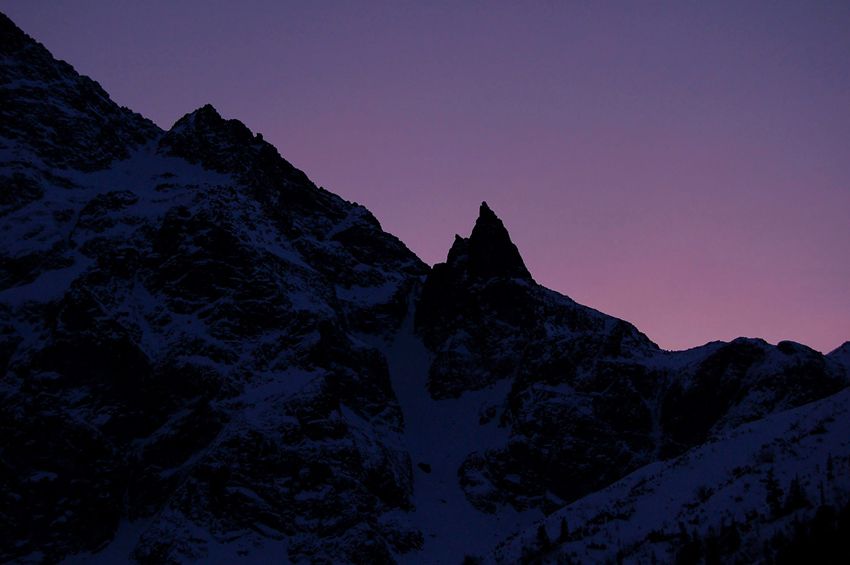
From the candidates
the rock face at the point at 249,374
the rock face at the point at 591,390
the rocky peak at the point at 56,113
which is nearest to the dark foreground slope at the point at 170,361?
A: the rock face at the point at 249,374

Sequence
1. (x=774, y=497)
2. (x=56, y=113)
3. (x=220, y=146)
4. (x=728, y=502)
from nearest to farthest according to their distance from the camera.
A: 1. (x=774, y=497)
2. (x=728, y=502)
3. (x=56, y=113)
4. (x=220, y=146)

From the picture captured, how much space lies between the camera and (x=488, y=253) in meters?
149

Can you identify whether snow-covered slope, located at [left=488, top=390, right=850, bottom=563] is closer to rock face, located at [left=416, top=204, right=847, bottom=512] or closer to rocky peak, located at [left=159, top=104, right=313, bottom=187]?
rock face, located at [left=416, top=204, right=847, bottom=512]

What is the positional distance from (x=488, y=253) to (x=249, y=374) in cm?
6248

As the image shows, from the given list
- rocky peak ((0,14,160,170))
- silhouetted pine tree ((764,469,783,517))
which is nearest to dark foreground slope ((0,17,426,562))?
rocky peak ((0,14,160,170))

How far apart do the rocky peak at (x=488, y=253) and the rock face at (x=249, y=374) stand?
55 centimetres

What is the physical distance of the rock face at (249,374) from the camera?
85125 mm

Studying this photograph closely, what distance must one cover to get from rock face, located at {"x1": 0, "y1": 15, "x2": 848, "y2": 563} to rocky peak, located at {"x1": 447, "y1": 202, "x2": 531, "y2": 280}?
547mm

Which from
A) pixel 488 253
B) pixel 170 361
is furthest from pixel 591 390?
pixel 170 361

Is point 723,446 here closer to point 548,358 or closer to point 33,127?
point 548,358

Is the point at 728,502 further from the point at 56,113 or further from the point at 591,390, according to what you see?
the point at 56,113

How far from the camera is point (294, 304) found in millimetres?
113438

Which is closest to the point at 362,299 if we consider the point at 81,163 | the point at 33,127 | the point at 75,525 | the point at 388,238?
the point at 388,238

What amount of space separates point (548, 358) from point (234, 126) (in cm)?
8386
